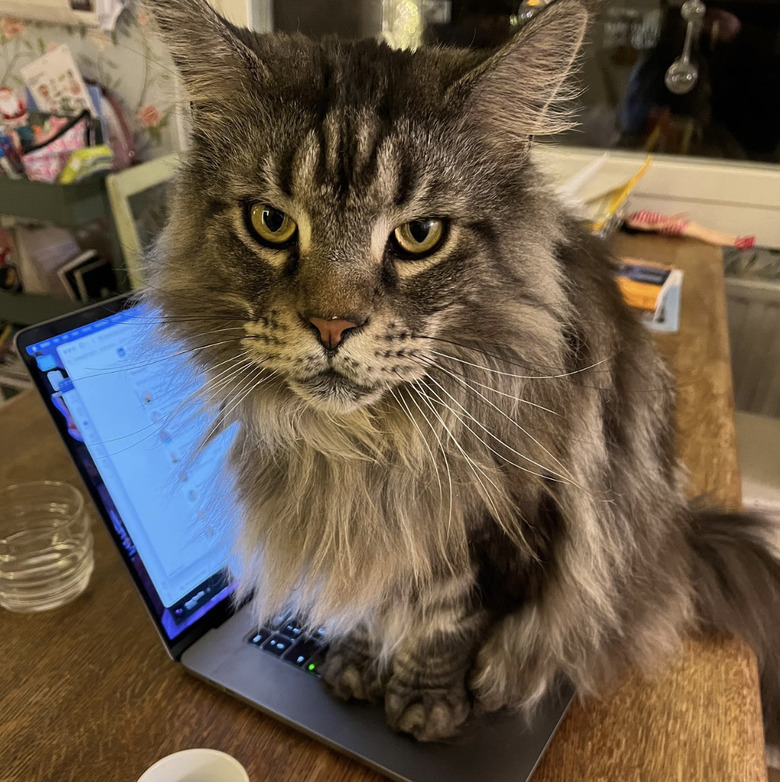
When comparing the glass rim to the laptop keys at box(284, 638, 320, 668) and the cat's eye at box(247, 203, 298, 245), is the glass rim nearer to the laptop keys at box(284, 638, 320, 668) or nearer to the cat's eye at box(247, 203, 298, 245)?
the laptop keys at box(284, 638, 320, 668)

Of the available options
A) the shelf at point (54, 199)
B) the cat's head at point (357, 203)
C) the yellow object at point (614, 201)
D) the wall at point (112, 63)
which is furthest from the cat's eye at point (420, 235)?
the wall at point (112, 63)

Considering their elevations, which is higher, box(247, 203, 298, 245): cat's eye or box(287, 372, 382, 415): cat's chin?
box(247, 203, 298, 245): cat's eye

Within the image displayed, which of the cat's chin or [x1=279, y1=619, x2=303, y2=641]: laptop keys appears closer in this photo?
the cat's chin

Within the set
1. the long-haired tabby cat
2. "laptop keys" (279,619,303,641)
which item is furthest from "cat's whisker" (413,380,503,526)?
"laptop keys" (279,619,303,641)

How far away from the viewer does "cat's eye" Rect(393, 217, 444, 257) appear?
75 centimetres

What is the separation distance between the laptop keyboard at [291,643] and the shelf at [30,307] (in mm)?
1733

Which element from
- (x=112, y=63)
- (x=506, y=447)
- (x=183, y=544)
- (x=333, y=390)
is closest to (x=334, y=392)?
(x=333, y=390)

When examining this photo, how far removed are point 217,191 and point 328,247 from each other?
0.60 feet

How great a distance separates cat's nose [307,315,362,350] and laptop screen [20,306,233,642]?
0.23 m

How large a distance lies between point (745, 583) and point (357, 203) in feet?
2.67

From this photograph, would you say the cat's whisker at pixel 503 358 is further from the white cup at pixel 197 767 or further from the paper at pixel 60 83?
the paper at pixel 60 83

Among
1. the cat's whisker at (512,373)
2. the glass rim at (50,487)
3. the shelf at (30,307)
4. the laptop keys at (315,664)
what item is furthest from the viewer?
the shelf at (30,307)

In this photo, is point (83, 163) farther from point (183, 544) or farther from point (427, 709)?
point (427, 709)

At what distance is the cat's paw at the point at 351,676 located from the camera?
34.2 inches
